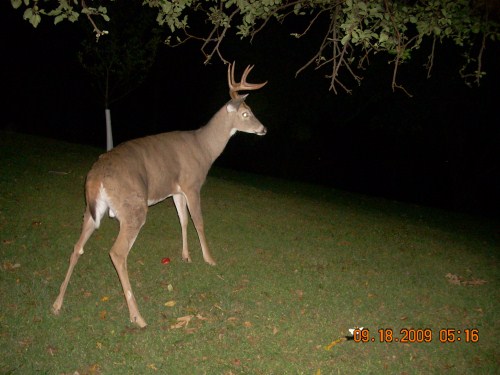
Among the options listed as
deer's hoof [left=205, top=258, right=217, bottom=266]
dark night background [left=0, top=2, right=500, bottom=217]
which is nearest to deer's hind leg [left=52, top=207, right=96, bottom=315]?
deer's hoof [left=205, top=258, right=217, bottom=266]

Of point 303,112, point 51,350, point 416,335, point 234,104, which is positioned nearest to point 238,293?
point 416,335

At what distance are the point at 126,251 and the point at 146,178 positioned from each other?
1.17m

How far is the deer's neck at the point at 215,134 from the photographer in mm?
7961

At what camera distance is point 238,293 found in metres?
6.50

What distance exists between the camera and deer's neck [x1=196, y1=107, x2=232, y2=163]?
7.96 metres

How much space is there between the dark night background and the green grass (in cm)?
888

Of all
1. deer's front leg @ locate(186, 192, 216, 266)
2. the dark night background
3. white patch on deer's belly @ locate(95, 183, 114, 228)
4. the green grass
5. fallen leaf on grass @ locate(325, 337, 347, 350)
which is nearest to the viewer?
the green grass

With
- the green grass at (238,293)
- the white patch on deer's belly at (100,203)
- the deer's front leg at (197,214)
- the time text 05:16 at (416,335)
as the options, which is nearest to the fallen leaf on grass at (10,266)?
the green grass at (238,293)

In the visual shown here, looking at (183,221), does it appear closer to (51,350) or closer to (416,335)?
(51,350)

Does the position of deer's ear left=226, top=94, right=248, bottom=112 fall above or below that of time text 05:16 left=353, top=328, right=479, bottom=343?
above

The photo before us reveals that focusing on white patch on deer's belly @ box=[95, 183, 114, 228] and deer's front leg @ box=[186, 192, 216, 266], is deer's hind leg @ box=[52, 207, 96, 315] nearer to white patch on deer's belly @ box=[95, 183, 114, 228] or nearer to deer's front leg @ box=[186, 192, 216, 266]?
white patch on deer's belly @ box=[95, 183, 114, 228]

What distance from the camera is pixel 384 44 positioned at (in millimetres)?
5723

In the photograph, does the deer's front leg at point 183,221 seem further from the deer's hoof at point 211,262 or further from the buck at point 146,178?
the deer's hoof at point 211,262

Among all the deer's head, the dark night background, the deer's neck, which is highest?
the deer's head
